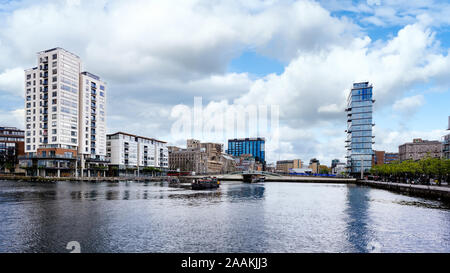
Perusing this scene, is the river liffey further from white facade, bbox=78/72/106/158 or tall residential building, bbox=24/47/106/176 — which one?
white facade, bbox=78/72/106/158

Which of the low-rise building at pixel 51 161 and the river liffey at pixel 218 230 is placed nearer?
the river liffey at pixel 218 230

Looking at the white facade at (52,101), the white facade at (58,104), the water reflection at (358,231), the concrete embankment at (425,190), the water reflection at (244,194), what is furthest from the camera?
the white facade at (58,104)

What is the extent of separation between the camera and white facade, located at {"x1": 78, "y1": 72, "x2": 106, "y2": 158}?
592 feet

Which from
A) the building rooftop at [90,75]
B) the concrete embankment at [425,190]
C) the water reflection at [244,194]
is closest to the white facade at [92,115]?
the building rooftop at [90,75]

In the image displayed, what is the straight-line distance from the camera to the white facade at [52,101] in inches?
6535

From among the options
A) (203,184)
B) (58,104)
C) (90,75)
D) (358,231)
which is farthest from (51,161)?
(358,231)

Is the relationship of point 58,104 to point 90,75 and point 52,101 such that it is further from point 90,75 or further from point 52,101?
point 90,75

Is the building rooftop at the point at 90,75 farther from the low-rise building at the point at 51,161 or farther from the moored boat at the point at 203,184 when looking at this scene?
the moored boat at the point at 203,184

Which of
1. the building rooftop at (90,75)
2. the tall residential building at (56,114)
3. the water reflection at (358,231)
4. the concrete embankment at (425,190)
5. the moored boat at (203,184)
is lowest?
the moored boat at (203,184)

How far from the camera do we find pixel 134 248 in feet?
97.7

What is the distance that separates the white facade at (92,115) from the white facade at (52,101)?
4.80 meters

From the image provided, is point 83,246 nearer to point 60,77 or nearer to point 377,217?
point 377,217

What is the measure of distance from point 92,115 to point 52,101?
24.4 meters

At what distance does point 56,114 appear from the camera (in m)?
165
